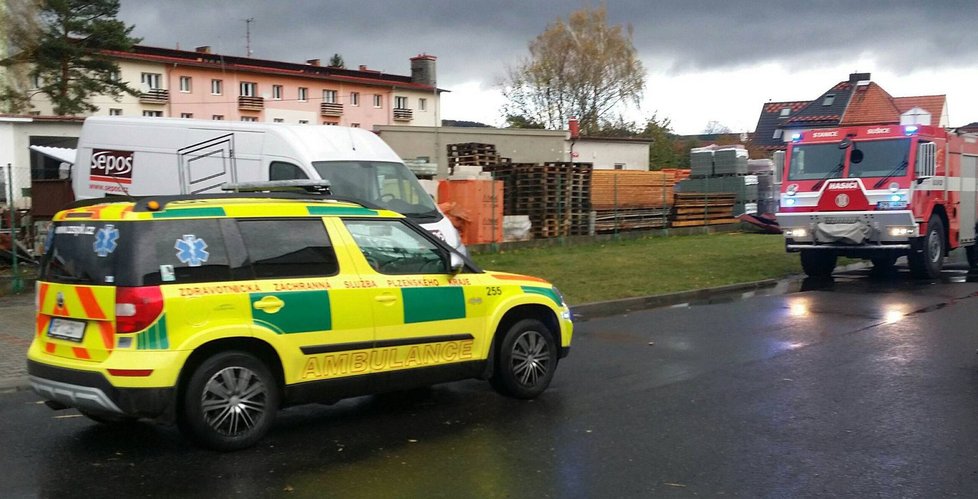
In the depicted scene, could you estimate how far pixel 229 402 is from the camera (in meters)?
6.14

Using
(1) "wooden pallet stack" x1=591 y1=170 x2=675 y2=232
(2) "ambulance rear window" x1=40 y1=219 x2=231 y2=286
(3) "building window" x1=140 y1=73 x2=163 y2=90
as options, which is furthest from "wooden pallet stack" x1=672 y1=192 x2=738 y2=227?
(3) "building window" x1=140 y1=73 x2=163 y2=90

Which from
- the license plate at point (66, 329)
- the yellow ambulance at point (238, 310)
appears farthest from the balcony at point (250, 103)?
the license plate at point (66, 329)

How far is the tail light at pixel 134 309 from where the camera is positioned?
575cm

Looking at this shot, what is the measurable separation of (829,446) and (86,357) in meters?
5.05

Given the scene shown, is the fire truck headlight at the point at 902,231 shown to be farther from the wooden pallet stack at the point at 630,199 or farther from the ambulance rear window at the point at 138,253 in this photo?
the ambulance rear window at the point at 138,253

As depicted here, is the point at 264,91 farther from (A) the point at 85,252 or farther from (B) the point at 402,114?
(A) the point at 85,252

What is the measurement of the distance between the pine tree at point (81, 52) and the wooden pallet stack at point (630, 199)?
1090 inches

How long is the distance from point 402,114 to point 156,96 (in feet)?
63.1

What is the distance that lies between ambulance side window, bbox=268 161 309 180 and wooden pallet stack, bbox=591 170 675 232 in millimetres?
12843

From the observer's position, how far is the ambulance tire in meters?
7.64

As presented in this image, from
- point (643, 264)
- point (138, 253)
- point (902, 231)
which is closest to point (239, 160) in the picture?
point (643, 264)

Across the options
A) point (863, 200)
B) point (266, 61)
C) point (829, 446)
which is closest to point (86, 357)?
point (829, 446)

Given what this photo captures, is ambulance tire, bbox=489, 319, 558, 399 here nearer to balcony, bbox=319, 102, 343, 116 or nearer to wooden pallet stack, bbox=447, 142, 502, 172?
wooden pallet stack, bbox=447, 142, 502, 172

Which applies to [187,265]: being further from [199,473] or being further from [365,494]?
[365,494]
